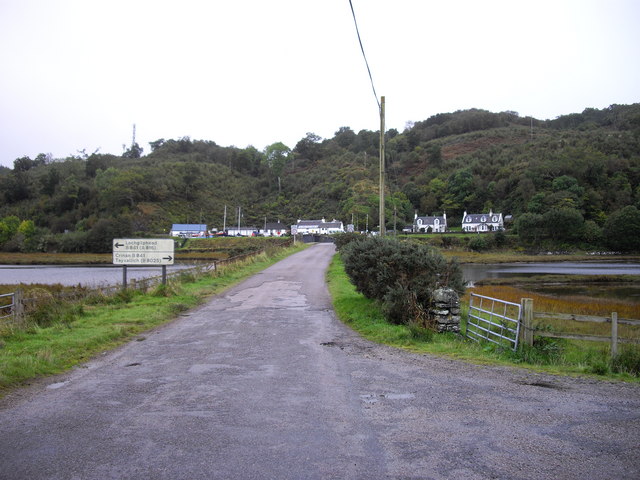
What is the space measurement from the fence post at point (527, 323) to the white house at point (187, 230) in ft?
324

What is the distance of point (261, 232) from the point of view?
387 ft

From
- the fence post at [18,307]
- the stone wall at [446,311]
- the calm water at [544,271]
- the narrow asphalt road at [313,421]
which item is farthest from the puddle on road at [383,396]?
the calm water at [544,271]

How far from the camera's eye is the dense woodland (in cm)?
8669

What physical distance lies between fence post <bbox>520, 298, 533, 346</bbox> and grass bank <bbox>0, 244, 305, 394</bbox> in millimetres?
8081

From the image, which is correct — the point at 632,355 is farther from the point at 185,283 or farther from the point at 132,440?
the point at 185,283

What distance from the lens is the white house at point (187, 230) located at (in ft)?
342

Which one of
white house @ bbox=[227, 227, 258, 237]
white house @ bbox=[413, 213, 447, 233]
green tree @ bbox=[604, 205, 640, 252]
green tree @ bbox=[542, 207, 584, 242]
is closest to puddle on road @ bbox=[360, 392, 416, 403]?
green tree @ bbox=[542, 207, 584, 242]

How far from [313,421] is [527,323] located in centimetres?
567

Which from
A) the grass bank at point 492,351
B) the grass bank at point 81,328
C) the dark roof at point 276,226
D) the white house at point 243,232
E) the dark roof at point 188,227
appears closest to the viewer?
the grass bank at point 81,328

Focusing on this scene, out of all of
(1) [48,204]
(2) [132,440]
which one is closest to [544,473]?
(2) [132,440]

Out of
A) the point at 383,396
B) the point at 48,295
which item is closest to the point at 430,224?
the point at 48,295

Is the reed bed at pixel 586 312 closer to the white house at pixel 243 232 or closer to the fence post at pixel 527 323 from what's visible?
the fence post at pixel 527 323

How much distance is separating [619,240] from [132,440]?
307 ft

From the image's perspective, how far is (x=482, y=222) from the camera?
109 meters
